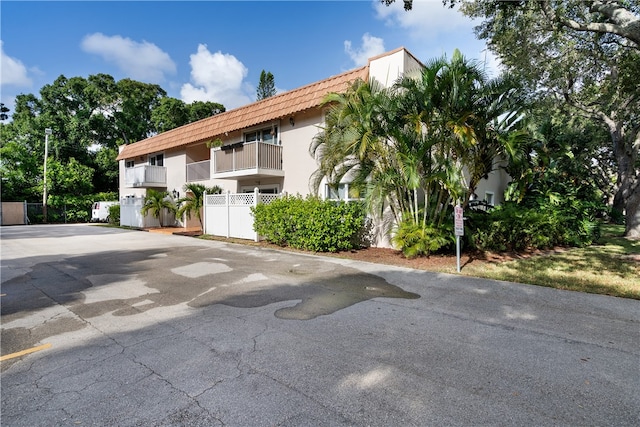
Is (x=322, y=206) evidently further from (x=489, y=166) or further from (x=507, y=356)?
(x=507, y=356)

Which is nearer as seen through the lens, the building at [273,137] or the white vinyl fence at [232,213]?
the building at [273,137]

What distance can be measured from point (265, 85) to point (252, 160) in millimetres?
22823

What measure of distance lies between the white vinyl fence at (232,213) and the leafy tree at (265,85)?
20.9m

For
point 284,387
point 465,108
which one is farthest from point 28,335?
point 465,108

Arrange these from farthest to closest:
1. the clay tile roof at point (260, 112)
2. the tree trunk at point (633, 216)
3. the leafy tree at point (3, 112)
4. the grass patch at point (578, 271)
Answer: the leafy tree at point (3, 112)
the tree trunk at point (633, 216)
the clay tile roof at point (260, 112)
the grass patch at point (578, 271)

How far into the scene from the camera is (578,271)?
7.38 metres

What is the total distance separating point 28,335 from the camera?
400cm

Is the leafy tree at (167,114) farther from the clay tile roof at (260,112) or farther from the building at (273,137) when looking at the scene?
the building at (273,137)

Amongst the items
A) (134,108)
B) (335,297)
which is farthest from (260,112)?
(134,108)

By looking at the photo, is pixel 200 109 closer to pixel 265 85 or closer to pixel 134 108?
pixel 134 108

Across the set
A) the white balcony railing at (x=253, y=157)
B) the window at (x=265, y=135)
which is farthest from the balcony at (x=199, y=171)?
the white balcony railing at (x=253, y=157)

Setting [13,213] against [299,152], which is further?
[13,213]

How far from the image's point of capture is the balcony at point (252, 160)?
13.6 meters

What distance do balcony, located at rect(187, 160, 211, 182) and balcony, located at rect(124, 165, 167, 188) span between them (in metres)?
2.89
